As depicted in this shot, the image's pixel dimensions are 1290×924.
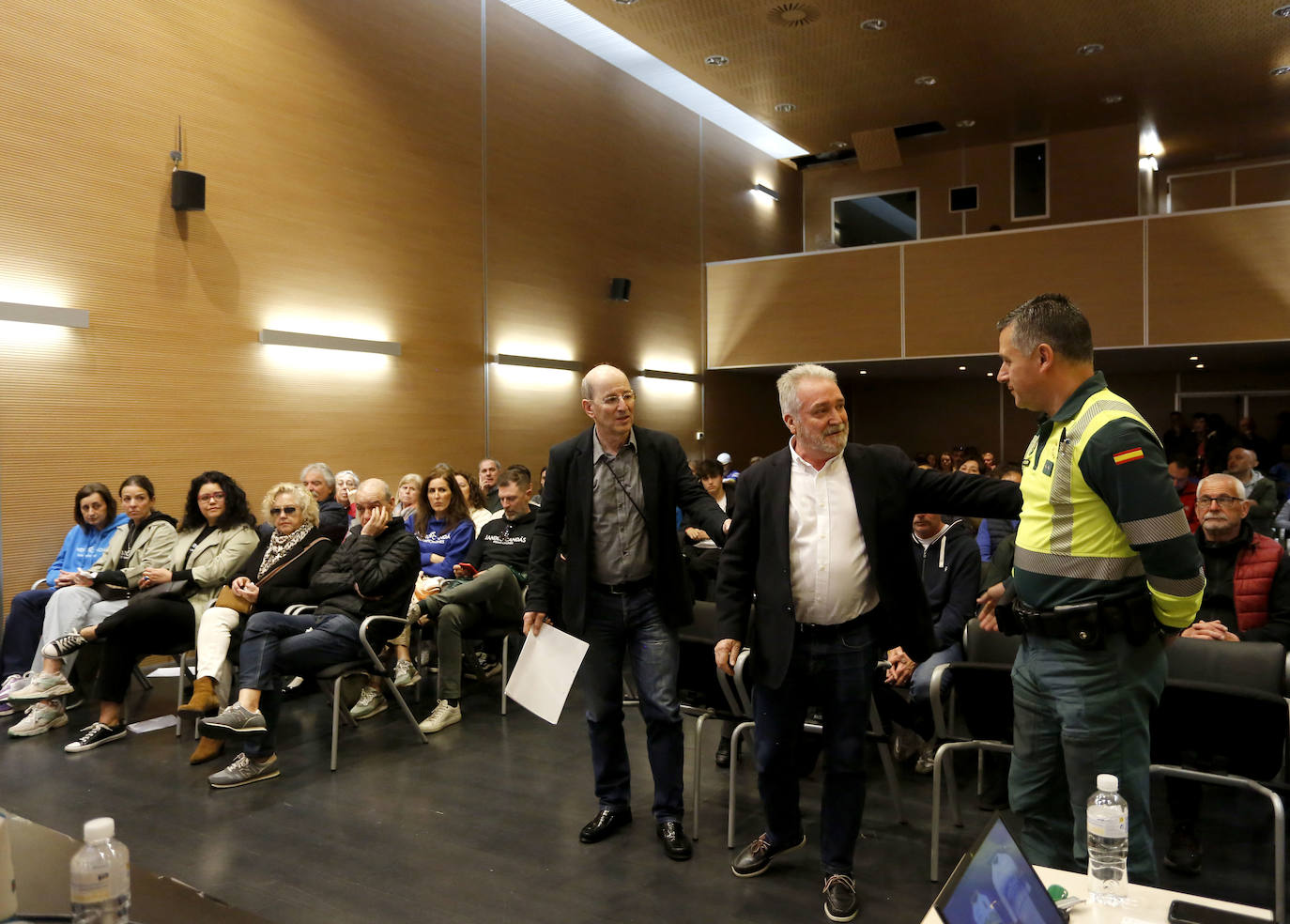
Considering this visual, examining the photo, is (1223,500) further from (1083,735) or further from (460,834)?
(460,834)

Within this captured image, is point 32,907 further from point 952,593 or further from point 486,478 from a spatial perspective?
point 486,478

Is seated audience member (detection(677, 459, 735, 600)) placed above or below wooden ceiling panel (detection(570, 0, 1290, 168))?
below

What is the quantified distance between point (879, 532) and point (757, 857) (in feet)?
3.78

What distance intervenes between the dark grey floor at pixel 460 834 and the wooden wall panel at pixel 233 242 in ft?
7.03

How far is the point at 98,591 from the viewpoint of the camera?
5.14 metres

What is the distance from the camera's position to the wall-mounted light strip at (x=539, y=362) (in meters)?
8.69

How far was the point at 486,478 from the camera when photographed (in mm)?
7238

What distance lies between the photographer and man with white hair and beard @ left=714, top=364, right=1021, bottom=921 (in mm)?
2641

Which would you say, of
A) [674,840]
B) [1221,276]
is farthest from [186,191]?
[1221,276]

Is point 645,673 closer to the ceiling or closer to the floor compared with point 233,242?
closer to the floor

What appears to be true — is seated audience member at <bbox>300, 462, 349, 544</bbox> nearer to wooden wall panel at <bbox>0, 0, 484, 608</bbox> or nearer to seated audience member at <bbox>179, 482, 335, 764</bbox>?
wooden wall panel at <bbox>0, 0, 484, 608</bbox>

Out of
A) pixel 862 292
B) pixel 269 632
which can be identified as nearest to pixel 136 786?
pixel 269 632

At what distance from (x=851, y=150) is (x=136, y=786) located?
11.8 m

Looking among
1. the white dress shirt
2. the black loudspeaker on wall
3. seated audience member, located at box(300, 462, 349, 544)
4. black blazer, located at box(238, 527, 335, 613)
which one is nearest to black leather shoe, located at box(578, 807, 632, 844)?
the white dress shirt
